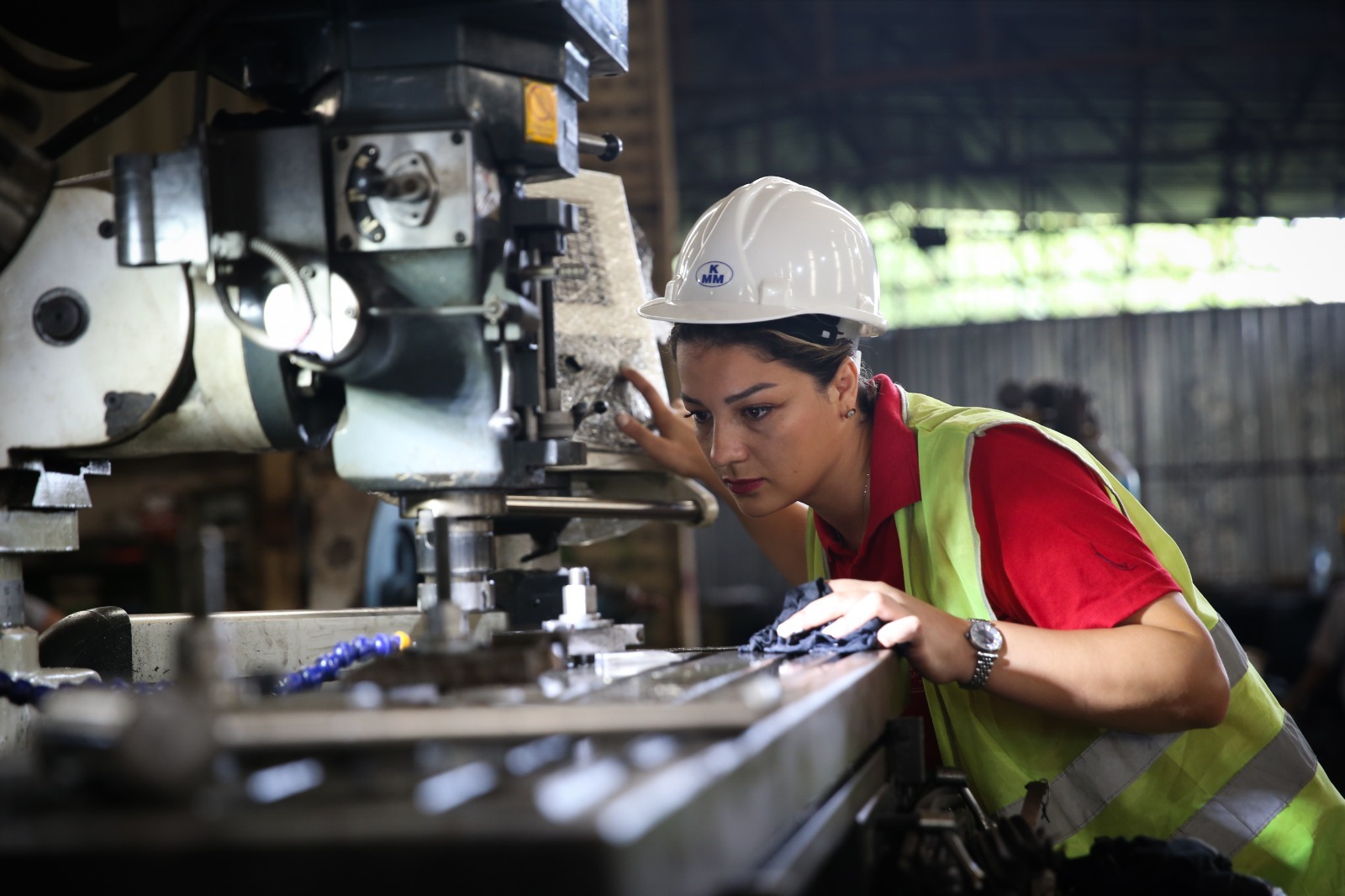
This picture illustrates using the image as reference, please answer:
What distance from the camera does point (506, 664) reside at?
916mm

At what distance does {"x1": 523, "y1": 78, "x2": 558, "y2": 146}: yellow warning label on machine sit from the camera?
1271mm

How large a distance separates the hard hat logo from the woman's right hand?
0.23 m

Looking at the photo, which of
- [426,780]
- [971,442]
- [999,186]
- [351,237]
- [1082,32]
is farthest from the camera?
[999,186]

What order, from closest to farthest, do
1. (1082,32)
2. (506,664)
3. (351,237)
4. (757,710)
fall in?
(757,710)
(506,664)
(351,237)
(1082,32)

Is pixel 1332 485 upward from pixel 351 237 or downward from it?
downward

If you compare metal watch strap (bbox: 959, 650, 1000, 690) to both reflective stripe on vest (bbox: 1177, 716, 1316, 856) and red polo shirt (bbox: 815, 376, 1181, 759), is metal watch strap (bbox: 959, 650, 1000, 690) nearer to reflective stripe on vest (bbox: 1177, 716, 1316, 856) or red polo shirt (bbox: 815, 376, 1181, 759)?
red polo shirt (bbox: 815, 376, 1181, 759)

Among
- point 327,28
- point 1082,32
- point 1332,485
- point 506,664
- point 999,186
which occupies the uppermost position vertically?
point 1082,32

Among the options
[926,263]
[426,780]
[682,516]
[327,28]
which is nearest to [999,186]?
[926,263]

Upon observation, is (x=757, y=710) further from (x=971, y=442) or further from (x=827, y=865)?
(x=971, y=442)

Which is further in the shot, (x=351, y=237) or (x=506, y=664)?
(x=351, y=237)

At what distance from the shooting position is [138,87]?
128 cm

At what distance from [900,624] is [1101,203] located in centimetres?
920

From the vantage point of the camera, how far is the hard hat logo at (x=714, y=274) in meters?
1.71

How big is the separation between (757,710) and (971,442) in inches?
33.6
